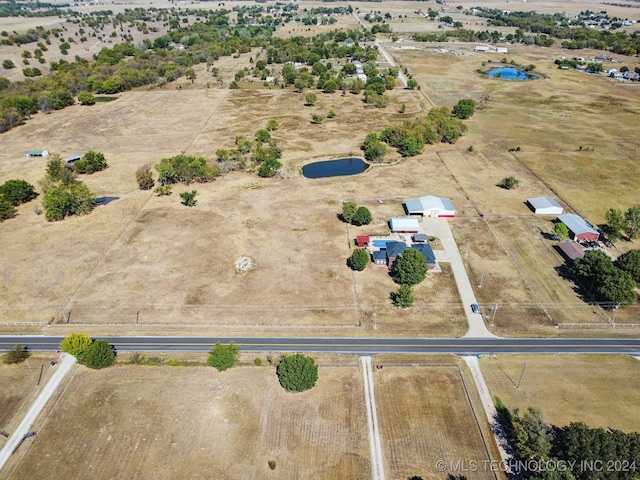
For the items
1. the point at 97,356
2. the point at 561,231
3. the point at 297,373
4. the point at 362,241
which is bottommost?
the point at 362,241

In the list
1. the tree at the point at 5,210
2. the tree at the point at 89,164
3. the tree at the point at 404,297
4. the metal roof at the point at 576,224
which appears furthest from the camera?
the tree at the point at 89,164

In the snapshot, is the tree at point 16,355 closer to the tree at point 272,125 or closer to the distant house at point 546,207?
the distant house at point 546,207

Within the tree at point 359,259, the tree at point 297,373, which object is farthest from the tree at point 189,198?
the tree at point 297,373

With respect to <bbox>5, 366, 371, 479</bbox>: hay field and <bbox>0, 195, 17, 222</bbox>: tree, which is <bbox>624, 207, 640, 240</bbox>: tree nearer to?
<bbox>5, 366, 371, 479</bbox>: hay field

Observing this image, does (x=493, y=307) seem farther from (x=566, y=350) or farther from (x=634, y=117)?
(x=634, y=117)

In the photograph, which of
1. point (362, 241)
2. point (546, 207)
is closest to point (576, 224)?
point (546, 207)

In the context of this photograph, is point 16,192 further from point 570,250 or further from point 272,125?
point 570,250
